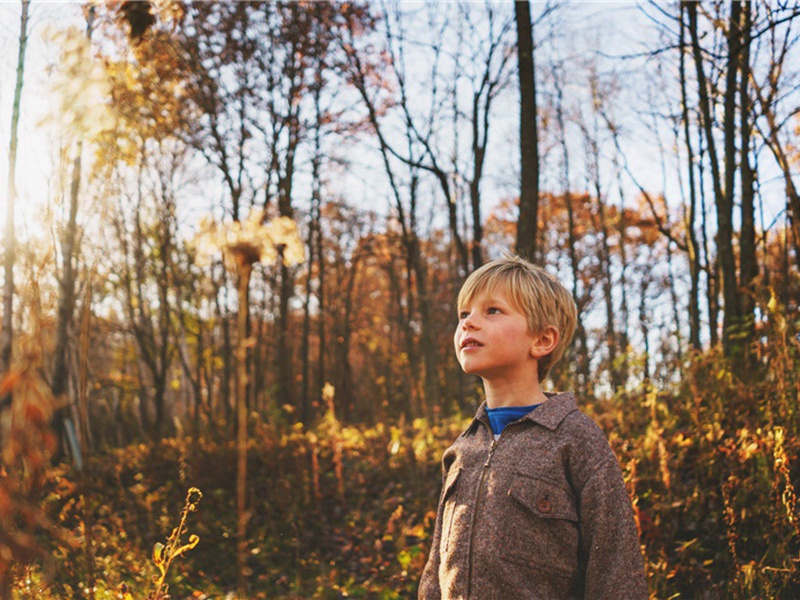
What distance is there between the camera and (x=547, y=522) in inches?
71.4

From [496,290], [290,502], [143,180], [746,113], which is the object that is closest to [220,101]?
[143,180]

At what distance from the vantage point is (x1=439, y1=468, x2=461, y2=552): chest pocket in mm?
2031

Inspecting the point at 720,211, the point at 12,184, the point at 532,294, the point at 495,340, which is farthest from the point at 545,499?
the point at 720,211

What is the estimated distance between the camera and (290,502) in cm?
688

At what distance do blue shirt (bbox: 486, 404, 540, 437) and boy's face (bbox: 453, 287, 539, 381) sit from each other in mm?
101

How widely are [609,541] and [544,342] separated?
0.64 metres

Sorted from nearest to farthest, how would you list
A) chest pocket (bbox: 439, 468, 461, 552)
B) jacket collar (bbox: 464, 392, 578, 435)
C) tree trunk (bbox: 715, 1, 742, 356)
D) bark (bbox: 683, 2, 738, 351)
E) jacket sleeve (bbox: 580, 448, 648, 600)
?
1. jacket sleeve (bbox: 580, 448, 648, 600)
2. jacket collar (bbox: 464, 392, 578, 435)
3. chest pocket (bbox: 439, 468, 461, 552)
4. tree trunk (bbox: 715, 1, 742, 356)
5. bark (bbox: 683, 2, 738, 351)

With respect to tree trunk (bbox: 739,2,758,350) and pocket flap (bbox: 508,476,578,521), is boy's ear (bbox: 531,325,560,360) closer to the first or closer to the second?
pocket flap (bbox: 508,476,578,521)

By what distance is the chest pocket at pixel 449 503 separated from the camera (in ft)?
6.66

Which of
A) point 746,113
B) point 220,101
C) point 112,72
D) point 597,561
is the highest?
point 220,101

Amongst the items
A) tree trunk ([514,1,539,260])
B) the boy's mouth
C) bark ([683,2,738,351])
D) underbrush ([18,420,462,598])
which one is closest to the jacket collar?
the boy's mouth

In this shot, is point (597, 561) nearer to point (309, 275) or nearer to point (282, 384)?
point (282, 384)

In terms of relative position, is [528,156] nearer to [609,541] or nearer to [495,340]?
[495,340]

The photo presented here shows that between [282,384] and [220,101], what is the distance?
19.4ft
